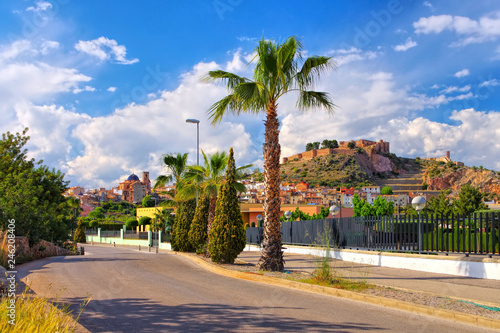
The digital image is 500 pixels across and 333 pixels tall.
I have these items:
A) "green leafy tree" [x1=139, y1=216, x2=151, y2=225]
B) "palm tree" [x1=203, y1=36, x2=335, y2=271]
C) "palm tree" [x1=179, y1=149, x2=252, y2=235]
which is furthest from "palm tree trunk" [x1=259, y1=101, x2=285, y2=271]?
"green leafy tree" [x1=139, y1=216, x2=151, y2=225]

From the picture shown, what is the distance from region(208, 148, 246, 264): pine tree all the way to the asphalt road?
4329mm

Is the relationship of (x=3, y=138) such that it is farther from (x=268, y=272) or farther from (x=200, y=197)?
(x=268, y=272)

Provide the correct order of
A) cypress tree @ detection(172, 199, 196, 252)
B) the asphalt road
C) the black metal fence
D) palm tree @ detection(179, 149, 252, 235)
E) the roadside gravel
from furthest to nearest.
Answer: cypress tree @ detection(172, 199, 196, 252), palm tree @ detection(179, 149, 252, 235), the black metal fence, the roadside gravel, the asphalt road

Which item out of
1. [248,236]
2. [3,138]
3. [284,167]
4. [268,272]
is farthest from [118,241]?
[284,167]

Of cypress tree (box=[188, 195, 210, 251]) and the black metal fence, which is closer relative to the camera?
the black metal fence

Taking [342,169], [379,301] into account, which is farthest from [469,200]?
[342,169]

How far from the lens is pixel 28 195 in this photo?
801 inches

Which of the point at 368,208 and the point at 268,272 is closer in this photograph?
the point at 268,272

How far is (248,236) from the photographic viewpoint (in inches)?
1391

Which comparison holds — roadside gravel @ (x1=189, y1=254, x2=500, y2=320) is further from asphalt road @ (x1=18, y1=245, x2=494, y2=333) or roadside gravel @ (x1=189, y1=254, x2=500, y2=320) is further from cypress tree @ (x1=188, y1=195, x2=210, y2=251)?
cypress tree @ (x1=188, y1=195, x2=210, y2=251)

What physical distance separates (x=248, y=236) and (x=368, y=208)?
1000 centimetres

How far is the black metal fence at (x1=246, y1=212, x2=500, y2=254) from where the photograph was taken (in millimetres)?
12797

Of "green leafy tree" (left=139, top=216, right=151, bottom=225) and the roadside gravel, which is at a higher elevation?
the roadside gravel

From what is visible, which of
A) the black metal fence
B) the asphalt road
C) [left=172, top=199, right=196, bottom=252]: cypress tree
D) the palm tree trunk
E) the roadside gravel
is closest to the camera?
the asphalt road
